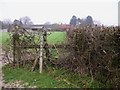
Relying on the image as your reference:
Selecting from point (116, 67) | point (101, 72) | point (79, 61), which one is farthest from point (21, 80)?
point (116, 67)

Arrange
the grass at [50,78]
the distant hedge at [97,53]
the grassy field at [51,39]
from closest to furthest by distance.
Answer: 1. the distant hedge at [97,53]
2. the grass at [50,78]
3. the grassy field at [51,39]

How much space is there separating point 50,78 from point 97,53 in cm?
236

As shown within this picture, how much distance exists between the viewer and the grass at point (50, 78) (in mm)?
9156

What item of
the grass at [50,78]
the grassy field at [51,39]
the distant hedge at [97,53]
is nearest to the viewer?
the distant hedge at [97,53]

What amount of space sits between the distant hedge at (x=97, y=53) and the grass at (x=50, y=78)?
30 centimetres

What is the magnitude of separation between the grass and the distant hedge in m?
0.30

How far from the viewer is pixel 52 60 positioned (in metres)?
12.0

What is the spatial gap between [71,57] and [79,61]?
82 centimetres

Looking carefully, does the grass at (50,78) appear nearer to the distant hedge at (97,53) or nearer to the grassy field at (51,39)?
the distant hedge at (97,53)

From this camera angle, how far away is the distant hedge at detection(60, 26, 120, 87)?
7.71 metres

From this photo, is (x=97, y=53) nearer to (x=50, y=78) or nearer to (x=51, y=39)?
(x=50, y=78)

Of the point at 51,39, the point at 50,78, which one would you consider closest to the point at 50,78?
the point at 50,78

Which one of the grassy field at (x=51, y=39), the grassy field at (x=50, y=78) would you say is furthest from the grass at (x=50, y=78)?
the grassy field at (x=51, y=39)

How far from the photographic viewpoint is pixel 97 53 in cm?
855
